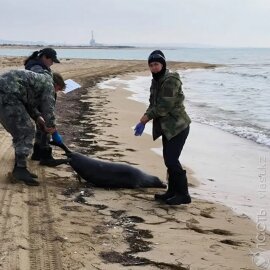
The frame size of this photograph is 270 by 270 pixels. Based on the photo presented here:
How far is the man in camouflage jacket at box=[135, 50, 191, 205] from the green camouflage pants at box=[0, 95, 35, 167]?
1.57 metres

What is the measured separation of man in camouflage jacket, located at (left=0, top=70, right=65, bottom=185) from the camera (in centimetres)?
589

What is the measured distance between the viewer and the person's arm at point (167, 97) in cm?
539

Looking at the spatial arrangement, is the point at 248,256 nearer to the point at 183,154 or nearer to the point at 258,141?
the point at 183,154

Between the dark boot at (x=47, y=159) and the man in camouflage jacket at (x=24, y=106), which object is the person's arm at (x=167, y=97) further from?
the dark boot at (x=47, y=159)

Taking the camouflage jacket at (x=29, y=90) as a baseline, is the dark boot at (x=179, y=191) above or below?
below

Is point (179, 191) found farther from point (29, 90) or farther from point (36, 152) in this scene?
point (36, 152)

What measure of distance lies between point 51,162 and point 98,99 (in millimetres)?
10375

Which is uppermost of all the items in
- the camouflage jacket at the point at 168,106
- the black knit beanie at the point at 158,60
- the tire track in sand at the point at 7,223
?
the black knit beanie at the point at 158,60

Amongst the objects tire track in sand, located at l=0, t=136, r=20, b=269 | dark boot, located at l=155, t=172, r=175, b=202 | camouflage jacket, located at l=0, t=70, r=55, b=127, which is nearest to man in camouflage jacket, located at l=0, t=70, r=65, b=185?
camouflage jacket, located at l=0, t=70, r=55, b=127

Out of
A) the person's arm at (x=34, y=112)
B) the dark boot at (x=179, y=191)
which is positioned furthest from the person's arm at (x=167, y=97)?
the person's arm at (x=34, y=112)

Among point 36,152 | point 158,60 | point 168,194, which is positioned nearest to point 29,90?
point 36,152

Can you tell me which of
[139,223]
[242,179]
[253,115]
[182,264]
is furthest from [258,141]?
[182,264]

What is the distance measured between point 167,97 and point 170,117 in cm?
27

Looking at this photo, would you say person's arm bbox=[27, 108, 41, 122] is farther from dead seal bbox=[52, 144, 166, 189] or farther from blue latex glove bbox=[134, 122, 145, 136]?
blue latex glove bbox=[134, 122, 145, 136]
